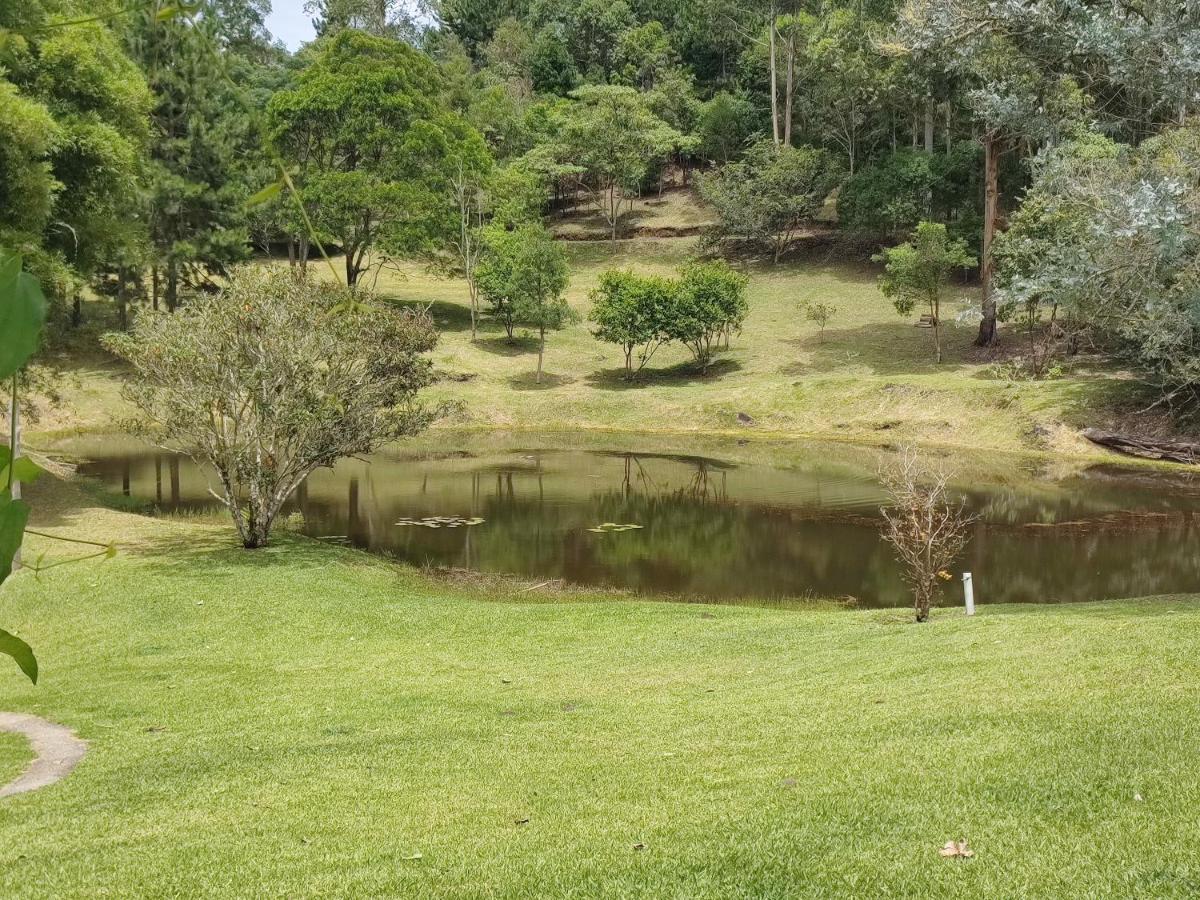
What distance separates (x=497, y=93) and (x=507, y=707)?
60.7m

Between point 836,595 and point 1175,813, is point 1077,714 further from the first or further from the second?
point 836,595

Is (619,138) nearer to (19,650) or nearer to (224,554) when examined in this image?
(224,554)

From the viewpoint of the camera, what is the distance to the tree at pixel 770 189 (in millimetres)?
55812

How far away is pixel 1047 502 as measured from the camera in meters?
27.8

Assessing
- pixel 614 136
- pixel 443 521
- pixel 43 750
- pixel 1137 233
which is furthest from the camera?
pixel 614 136

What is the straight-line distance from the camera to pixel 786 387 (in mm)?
43156

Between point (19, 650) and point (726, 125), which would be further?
point (726, 125)

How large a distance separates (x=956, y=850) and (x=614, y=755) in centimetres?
352

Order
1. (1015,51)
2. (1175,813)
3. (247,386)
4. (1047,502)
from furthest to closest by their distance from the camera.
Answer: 1. (1047,502)
2. (247,386)
3. (1015,51)
4. (1175,813)

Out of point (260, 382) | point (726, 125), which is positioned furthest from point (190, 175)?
point (726, 125)

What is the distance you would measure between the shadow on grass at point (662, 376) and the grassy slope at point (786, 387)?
0.28 ft

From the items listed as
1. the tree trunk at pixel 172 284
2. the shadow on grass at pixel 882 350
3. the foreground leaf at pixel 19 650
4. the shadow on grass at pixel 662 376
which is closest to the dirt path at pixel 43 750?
the foreground leaf at pixel 19 650

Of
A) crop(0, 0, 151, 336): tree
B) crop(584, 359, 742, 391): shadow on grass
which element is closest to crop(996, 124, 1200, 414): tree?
crop(0, 0, 151, 336): tree

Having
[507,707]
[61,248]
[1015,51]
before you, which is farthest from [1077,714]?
[61,248]
